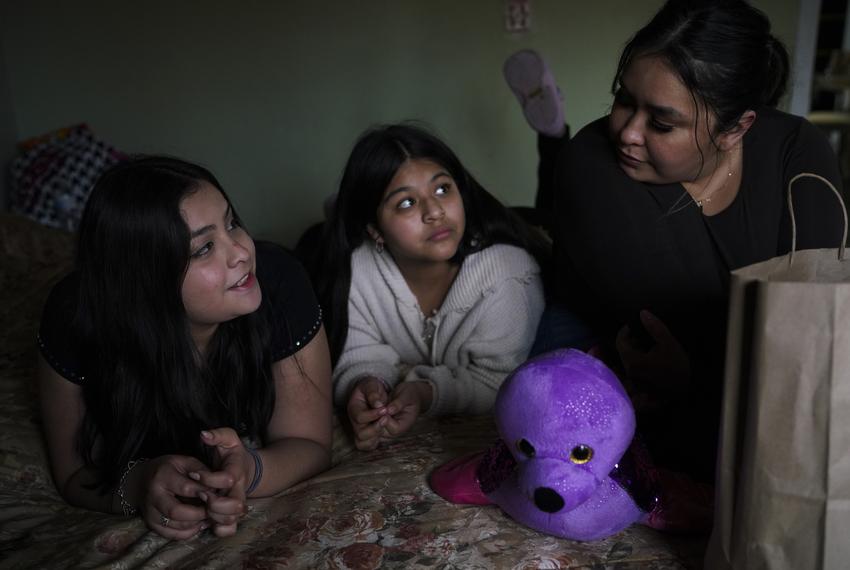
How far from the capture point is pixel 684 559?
0.89 m

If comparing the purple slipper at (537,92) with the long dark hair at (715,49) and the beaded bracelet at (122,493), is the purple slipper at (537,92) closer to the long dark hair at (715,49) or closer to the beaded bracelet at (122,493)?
the long dark hair at (715,49)

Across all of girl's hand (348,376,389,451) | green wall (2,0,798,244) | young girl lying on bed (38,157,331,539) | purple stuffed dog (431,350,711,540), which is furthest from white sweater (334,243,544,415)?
green wall (2,0,798,244)

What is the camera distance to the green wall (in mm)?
3385

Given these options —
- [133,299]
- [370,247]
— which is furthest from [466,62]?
[133,299]

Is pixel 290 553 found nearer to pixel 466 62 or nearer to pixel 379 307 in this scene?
pixel 379 307

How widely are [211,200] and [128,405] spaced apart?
346 mm

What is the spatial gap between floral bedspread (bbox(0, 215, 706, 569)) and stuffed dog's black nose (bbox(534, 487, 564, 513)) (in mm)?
85

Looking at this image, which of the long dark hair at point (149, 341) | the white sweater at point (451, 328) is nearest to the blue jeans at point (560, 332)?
the white sweater at point (451, 328)

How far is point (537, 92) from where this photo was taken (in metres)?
2.72

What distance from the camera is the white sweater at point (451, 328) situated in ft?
4.81

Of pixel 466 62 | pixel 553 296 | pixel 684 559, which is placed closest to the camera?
pixel 684 559

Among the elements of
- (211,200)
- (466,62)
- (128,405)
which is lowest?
(128,405)

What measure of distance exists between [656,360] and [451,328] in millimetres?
527

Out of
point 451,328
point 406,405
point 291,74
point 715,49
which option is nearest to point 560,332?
point 451,328
